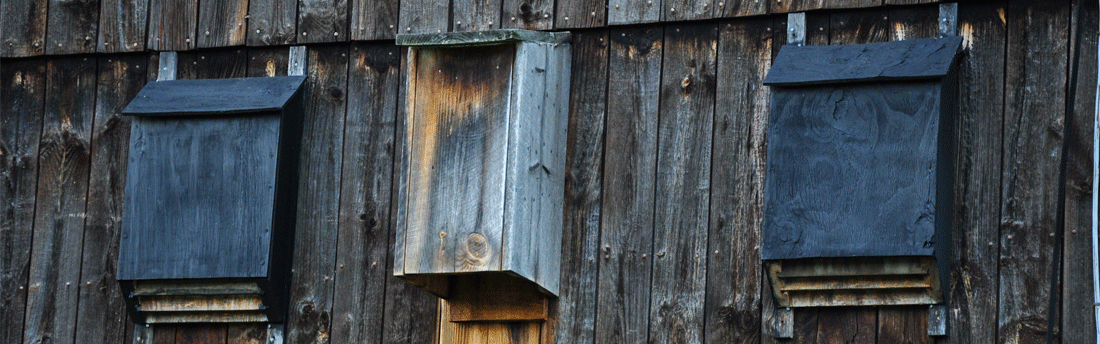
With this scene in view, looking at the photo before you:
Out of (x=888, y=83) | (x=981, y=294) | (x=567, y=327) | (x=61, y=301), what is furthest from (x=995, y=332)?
(x=61, y=301)

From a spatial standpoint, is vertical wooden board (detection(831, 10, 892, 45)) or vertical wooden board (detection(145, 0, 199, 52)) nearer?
vertical wooden board (detection(831, 10, 892, 45))

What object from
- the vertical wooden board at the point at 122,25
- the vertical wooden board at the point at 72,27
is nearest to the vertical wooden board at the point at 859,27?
the vertical wooden board at the point at 122,25

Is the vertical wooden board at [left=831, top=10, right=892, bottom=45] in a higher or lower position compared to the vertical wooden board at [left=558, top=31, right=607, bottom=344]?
higher

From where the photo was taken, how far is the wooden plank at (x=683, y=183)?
21.6 feet

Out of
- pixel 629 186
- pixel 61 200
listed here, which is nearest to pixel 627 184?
pixel 629 186

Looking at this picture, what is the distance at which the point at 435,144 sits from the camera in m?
6.68

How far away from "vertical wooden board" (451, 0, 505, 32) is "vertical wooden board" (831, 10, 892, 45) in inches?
55.8

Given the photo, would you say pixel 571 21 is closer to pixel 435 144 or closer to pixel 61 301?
pixel 435 144

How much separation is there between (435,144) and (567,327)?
955 mm

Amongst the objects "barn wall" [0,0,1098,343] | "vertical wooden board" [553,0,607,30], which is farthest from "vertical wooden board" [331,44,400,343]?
"vertical wooden board" [553,0,607,30]

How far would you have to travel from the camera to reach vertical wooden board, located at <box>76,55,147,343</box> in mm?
7422

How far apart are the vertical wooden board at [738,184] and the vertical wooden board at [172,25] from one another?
2.57 metres

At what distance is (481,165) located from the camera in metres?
6.58

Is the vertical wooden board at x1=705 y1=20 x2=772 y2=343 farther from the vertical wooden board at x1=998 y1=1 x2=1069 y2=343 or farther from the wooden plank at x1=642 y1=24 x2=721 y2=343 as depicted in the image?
the vertical wooden board at x1=998 y1=1 x2=1069 y2=343
